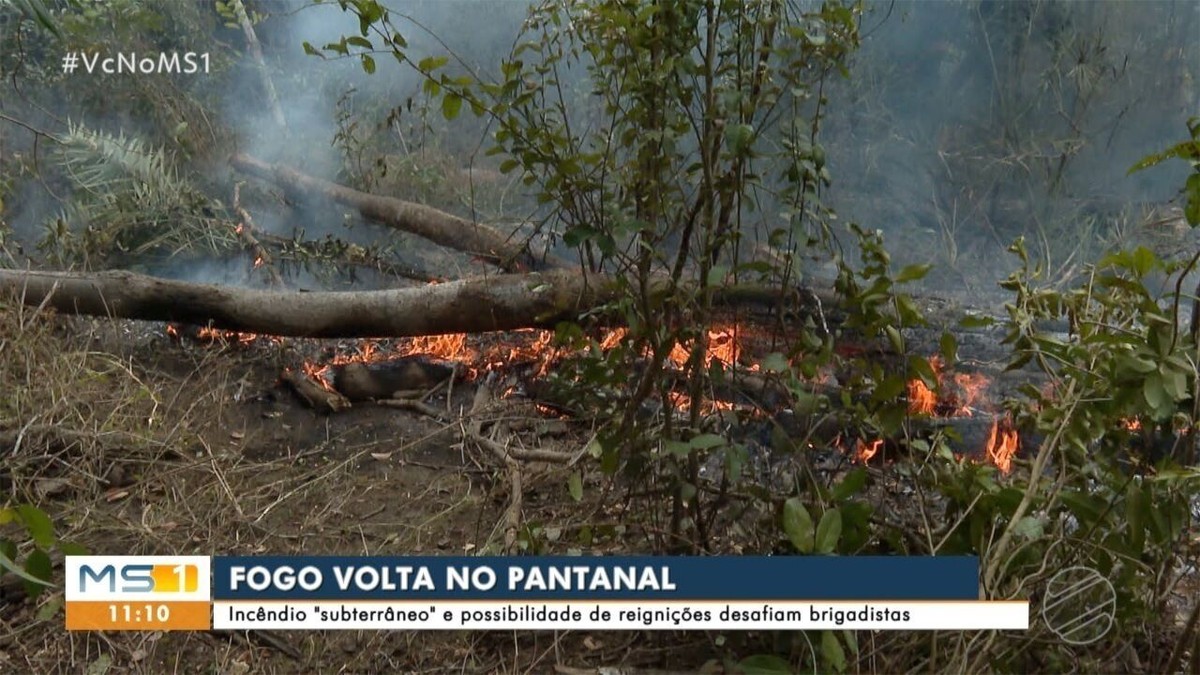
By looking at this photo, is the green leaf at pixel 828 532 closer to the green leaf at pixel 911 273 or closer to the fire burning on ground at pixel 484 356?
the green leaf at pixel 911 273

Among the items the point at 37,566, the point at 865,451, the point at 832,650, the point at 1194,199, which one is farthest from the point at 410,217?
the point at 1194,199

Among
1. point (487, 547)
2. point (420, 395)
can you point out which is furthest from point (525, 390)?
point (487, 547)

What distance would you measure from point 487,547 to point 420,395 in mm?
961

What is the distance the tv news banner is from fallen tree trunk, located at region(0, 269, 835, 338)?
120 centimetres

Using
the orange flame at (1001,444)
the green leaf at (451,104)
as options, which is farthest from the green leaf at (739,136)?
the orange flame at (1001,444)

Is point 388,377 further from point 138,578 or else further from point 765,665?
point 765,665

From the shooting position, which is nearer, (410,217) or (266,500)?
(266,500)

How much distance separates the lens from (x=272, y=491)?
2.37m

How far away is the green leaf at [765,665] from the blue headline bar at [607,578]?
3.7 inches

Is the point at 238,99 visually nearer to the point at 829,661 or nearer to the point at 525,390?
the point at 525,390

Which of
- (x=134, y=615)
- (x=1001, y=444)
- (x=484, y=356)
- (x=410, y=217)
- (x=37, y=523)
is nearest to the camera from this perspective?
(x=37, y=523)

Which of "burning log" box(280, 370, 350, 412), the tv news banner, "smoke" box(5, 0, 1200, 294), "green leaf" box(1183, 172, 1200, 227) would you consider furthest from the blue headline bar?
"smoke" box(5, 0, 1200, 294)

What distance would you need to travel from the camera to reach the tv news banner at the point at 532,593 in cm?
159

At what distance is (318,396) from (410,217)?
1.44 meters
